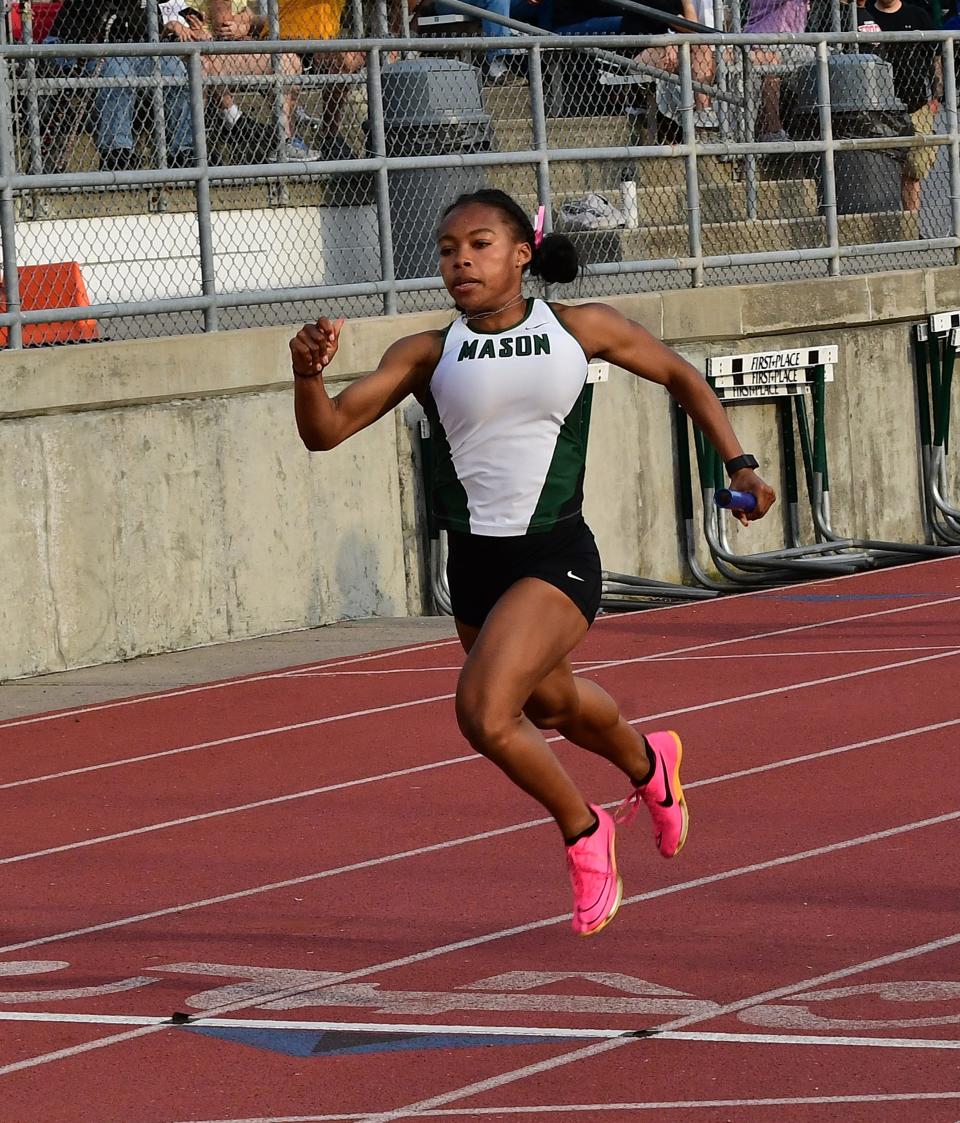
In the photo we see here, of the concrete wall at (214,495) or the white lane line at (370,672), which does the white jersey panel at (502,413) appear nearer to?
the white lane line at (370,672)

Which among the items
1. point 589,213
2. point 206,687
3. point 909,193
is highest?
point 909,193

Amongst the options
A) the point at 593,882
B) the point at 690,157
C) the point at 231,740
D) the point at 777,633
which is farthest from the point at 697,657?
the point at 593,882

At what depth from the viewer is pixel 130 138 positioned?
44.3 ft

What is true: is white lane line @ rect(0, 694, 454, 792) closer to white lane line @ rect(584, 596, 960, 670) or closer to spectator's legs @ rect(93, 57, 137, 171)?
white lane line @ rect(584, 596, 960, 670)

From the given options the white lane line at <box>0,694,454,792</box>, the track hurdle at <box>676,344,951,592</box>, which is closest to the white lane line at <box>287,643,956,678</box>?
the white lane line at <box>0,694,454,792</box>

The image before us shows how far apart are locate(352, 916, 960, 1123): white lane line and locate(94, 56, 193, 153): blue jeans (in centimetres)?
838

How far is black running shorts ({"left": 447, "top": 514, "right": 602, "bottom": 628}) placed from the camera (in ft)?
21.2

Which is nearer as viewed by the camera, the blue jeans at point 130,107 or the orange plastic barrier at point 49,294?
the orange plastic barrier at point 49,294

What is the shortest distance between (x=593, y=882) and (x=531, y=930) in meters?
0.72

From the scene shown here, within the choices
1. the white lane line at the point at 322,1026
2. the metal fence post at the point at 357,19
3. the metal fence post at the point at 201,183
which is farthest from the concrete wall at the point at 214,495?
the white lane line at the point at 322,1026

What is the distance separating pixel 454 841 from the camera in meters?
8.40

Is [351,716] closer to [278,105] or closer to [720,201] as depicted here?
[278,105]

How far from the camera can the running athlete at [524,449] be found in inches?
248

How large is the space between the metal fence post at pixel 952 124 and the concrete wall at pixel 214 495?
3190 millimetres
